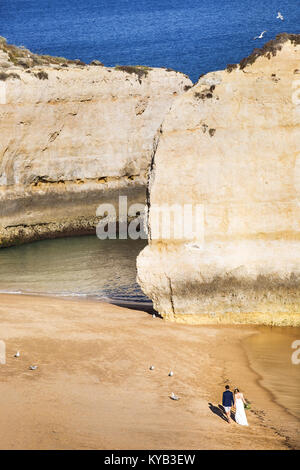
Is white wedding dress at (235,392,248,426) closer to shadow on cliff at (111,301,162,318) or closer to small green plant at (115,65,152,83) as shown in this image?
shadow on cliff at (111,301,162,318)

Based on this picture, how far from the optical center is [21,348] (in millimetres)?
16672

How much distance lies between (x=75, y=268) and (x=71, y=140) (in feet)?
27.8

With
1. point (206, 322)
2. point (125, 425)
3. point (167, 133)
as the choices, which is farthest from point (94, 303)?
point (125, 425)

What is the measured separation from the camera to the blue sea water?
82188mm

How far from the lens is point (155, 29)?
105375mm

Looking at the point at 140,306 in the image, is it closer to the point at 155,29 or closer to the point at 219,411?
the point at 219,411

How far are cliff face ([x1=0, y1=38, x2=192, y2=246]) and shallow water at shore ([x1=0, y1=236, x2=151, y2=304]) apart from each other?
1.63m

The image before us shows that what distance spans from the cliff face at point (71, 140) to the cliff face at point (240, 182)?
15.0 meters

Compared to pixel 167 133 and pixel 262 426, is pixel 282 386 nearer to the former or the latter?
pixel 262 426

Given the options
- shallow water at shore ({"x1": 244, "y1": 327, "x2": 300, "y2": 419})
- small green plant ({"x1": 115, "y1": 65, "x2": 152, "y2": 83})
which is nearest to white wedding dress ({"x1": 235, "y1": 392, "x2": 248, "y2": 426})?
shallow water at shore ({"x1": 244, "y1": 327, "x2": 300, "y2": 419})

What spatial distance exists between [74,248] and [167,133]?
563 inches

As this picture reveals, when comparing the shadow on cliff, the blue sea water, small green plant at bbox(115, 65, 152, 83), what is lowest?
the shadow on cliff

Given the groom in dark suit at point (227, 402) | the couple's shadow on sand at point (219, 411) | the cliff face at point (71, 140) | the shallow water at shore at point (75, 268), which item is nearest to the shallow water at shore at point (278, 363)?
the couple's shadow on sand at point (219, 411)

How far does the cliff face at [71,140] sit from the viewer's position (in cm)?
3231
